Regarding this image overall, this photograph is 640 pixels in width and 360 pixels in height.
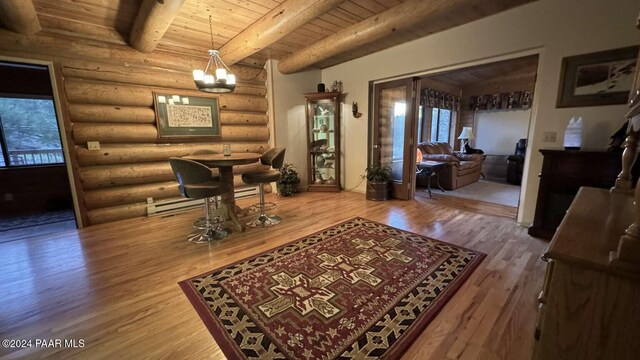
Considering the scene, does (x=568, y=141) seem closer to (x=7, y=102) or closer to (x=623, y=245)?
(x=623, y=245)

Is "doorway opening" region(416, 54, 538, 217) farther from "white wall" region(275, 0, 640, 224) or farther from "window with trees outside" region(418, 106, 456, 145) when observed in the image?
"white wall" region(275, 0, 640, 224)

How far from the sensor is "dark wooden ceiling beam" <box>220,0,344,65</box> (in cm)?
248

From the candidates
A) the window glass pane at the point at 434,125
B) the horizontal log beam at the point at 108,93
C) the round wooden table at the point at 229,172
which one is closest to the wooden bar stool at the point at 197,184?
the round wooden table at the point at 229,172

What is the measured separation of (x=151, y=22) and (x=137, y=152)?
6.13 feet

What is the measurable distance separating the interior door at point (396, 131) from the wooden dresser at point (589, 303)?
362 cm

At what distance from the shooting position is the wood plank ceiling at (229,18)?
8.93ft

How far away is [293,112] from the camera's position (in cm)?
516

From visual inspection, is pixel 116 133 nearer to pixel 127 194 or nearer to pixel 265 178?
pixel 127 194

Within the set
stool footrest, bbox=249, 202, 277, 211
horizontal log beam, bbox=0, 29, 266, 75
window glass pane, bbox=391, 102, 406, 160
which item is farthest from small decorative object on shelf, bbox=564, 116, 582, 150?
horizontal log beam, bbox=0, 29, 266, 75

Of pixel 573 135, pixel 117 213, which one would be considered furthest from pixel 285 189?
pixel 573 135

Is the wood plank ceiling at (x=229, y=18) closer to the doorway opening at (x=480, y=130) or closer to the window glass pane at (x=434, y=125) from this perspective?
the doorway opening at (x=480, y=130)

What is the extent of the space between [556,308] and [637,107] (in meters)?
1.32

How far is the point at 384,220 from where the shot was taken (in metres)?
3.45

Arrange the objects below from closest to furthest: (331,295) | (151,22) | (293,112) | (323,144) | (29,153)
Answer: (331,295) → (151,22) → (29,153) → (293,112) → (323,144)
